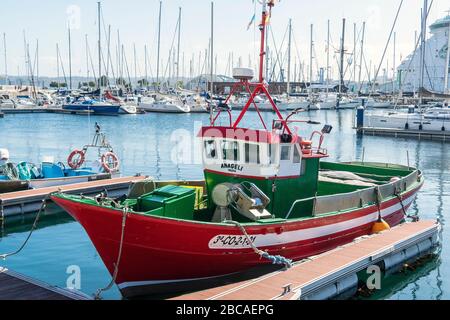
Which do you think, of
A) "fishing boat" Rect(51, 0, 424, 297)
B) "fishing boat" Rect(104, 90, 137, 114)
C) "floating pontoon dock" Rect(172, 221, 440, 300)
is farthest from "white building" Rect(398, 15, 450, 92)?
"fishing boat" Rect(51, 0, 424, 297)

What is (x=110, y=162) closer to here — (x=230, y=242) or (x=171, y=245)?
(x=230, y=242)

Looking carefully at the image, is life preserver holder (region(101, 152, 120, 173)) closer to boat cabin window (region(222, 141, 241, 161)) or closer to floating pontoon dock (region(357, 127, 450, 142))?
boat cabin window (region(222, 141, 241, 161))

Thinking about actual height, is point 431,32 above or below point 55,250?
above

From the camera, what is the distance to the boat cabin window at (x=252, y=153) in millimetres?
12719

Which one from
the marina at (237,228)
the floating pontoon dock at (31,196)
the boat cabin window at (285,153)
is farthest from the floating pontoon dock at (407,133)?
the boat cabin window at (285,153)

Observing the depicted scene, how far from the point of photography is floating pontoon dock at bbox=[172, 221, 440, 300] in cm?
1031

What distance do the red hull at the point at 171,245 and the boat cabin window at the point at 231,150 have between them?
2.02 meters

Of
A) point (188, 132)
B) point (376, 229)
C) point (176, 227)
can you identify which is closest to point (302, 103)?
point (188, 132)

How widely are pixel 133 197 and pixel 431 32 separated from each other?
117745 mm

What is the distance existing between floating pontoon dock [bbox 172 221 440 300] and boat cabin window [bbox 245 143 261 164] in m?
2.77

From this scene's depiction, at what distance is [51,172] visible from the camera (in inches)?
926
